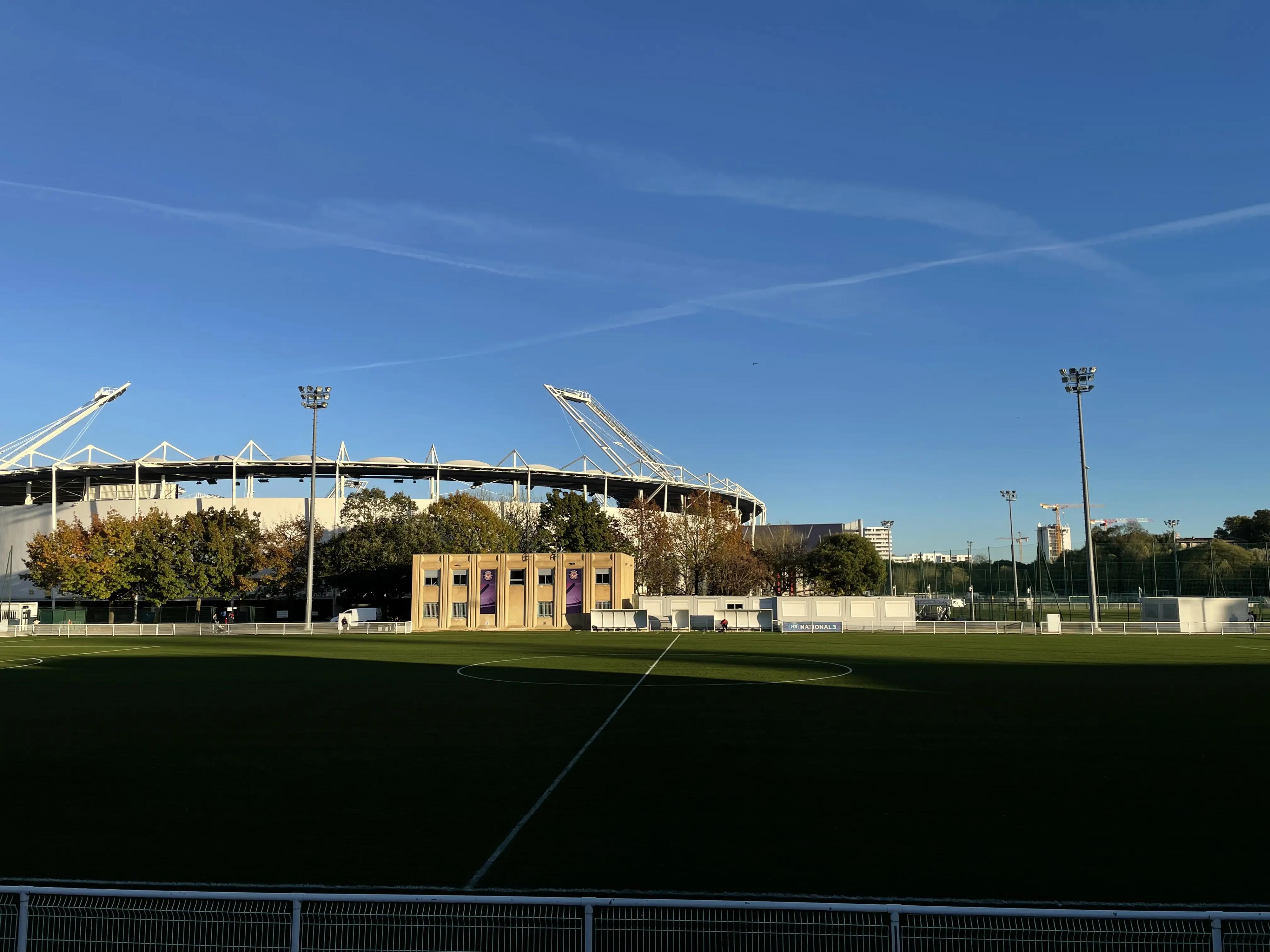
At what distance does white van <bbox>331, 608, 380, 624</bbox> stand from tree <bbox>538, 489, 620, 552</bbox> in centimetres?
2215

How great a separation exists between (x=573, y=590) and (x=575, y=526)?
26648 mm

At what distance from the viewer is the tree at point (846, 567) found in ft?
349

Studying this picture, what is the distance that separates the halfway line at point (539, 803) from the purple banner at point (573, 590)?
55246 millimetres

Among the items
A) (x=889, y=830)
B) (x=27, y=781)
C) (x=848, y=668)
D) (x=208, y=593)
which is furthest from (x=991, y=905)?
(x=208, y=593)

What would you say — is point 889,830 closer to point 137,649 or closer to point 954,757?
point 954,757

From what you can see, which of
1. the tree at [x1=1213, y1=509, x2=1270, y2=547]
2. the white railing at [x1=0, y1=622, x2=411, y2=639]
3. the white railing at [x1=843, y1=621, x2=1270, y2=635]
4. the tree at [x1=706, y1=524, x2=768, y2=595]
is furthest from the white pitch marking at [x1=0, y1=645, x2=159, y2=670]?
the tree at [x1=1213, y1=509, x2=1270, y2=547]

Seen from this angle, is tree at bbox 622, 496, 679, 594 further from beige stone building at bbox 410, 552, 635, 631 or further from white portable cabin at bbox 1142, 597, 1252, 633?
white portable cabin at bbox 1142, 597, 1252, 633

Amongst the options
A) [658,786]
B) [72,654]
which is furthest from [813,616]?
[658,786]

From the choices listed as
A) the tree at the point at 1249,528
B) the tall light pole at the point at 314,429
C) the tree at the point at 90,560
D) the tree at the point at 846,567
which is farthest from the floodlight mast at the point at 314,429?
the tree at the point at 1249,528

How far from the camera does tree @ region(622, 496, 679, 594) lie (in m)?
107

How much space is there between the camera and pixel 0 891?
19.8 feet

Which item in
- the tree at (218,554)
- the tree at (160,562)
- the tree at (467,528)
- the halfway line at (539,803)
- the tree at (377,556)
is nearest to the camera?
the halfway line at (539,803)

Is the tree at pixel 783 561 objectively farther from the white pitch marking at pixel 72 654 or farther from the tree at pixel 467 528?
the white pitch marking at pixel 72 654

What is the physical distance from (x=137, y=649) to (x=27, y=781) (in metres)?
37.6
